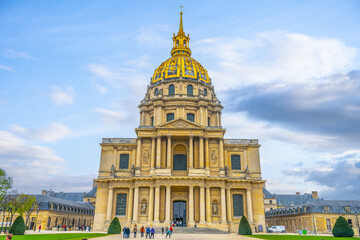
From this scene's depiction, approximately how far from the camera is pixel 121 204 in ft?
144

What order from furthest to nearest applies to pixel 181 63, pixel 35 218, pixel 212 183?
pixel 181 63, pixel 35 218, pixel 212 183

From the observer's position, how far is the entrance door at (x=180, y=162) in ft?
152

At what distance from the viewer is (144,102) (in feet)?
189

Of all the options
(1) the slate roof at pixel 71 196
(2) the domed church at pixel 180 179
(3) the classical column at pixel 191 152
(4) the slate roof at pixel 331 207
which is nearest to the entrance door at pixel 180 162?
(2) the domed church at pixel 180 179

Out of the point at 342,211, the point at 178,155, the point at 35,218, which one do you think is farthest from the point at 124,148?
the point at 342,211

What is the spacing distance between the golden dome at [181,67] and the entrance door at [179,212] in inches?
965

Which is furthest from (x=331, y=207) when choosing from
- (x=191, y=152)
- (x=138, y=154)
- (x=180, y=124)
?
(x=138, y=154)

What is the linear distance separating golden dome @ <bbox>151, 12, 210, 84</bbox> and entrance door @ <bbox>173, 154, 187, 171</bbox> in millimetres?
17371

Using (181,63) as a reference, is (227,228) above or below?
below

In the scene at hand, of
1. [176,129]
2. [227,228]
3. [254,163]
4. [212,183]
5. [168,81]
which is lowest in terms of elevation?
[227,228]

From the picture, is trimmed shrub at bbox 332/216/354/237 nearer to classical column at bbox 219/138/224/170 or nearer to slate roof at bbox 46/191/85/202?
classical column at bbox 219/138/224/170

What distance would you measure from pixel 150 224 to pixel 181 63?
1272 inches

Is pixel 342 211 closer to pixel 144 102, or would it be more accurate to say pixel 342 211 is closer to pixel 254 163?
pixel 254 163

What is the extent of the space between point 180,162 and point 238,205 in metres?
10.6
